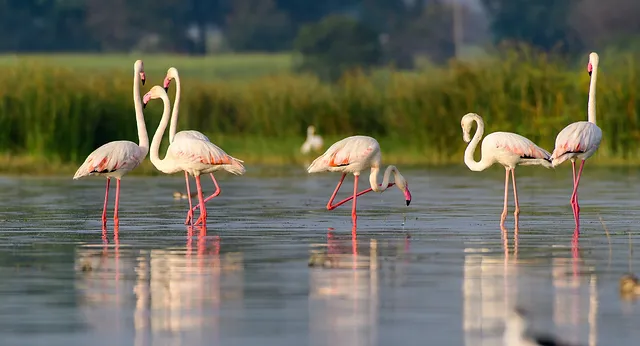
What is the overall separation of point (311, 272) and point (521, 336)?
3.95 meters

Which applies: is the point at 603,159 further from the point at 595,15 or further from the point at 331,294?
the point at 595,15

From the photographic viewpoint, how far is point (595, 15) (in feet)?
274

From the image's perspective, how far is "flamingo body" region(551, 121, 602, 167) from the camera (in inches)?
746

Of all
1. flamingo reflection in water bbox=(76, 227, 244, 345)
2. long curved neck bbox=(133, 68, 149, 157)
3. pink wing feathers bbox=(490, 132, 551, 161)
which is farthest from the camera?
long curved neck bbox=(133, 68, 149, 157)

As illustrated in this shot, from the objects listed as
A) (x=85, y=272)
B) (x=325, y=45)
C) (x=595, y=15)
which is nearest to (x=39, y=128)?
(x=85, y=272)

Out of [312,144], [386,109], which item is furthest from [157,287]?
[386,109]

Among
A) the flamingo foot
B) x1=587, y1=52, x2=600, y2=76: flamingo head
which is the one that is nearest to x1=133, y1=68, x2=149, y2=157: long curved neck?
the flamingo foot

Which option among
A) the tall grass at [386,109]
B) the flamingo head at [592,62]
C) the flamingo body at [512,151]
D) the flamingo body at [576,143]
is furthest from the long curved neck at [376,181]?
the tall grass at [386,109]

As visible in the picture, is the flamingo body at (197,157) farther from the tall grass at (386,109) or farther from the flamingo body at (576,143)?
the tall grass at (386,109)

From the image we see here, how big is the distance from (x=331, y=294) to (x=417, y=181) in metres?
15.2

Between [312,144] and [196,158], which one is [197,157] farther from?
[312,144]

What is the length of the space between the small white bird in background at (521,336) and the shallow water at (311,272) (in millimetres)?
95

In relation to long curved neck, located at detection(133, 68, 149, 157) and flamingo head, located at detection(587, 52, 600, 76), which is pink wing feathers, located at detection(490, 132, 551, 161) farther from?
long curved neck, located at detection(133, 68, 149, 157)

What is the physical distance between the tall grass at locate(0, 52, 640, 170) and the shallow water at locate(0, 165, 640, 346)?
8.38 metres
